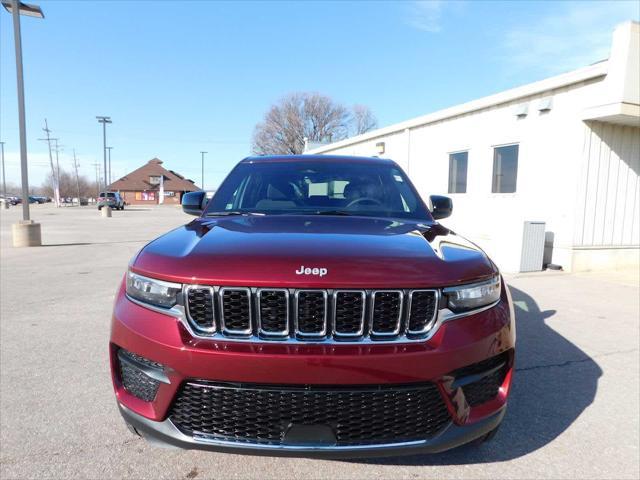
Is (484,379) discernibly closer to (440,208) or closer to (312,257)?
(312,257)

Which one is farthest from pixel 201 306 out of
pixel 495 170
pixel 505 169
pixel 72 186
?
pixel 72 186

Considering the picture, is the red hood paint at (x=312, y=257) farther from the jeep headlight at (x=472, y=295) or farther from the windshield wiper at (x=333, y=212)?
the windshield wiper at (x=333, y=212)

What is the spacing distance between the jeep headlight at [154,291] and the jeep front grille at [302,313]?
85 mm

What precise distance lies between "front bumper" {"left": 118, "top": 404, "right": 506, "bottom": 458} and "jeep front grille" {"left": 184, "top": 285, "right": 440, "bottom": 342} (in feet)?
1.41

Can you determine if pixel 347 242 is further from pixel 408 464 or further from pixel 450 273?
pixel 408 464

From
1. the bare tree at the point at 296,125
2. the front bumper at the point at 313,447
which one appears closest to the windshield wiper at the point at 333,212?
the front bumper at the point at 313,447

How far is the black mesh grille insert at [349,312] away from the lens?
5.65ft

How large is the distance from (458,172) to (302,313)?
11.0m

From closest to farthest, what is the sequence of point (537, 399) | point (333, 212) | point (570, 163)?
point (333, 212), point (537, 399), point (570, 163)

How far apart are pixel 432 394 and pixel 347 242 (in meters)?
0.76

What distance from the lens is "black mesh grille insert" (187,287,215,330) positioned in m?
1.74

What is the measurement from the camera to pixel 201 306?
1.75 m

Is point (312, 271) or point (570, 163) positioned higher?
point (570, 163)

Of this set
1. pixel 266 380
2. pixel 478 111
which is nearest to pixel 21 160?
pixel 478 111
